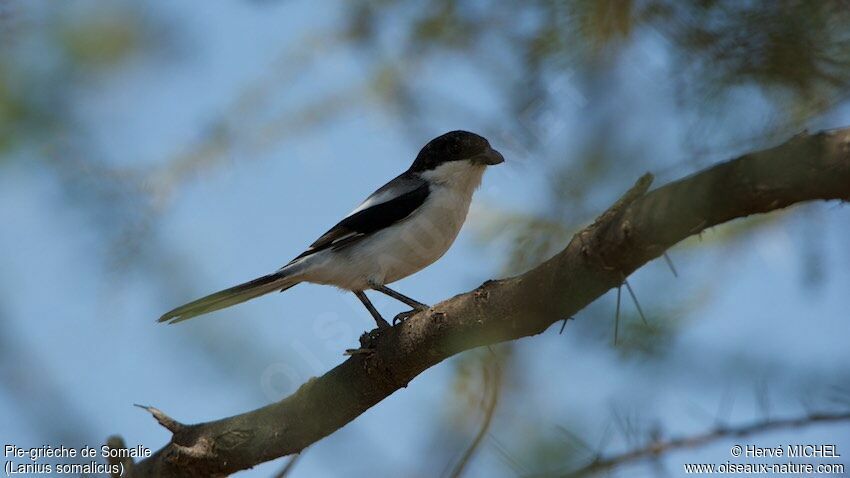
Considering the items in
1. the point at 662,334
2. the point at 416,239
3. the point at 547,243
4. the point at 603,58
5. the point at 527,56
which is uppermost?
the point at 416,239

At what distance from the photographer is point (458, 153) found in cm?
618

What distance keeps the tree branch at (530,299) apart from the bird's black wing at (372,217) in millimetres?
1371

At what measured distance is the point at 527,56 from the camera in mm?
3246

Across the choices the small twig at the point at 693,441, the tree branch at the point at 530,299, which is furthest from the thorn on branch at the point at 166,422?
the small twig at the point at 693,441

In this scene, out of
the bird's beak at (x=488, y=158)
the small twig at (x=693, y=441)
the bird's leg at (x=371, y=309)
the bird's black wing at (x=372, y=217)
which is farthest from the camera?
the bird's beak at (x=488, y=158)

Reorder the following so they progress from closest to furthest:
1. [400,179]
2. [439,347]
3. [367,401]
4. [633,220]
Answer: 1. [633,220]
2. [439,347]
3. [367,401]
4. [400,179]

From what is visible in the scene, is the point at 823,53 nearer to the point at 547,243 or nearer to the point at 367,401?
the point at 547,243

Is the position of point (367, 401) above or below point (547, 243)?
above

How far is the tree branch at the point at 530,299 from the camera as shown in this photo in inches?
96.6

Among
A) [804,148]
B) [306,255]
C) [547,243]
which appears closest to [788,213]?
[547,243]

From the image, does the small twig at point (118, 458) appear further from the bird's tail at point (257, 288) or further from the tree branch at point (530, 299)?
the bird's tail at point (257, 288)

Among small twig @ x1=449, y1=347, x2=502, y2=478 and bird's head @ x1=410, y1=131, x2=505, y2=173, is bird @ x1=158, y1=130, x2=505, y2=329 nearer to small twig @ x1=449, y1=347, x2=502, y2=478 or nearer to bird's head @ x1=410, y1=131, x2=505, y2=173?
bird's head @ x1=410, y1=131, x2=505, y2=173

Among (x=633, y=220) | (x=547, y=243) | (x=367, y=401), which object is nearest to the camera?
(x=633, y=220)

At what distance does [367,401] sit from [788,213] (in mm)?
2126
